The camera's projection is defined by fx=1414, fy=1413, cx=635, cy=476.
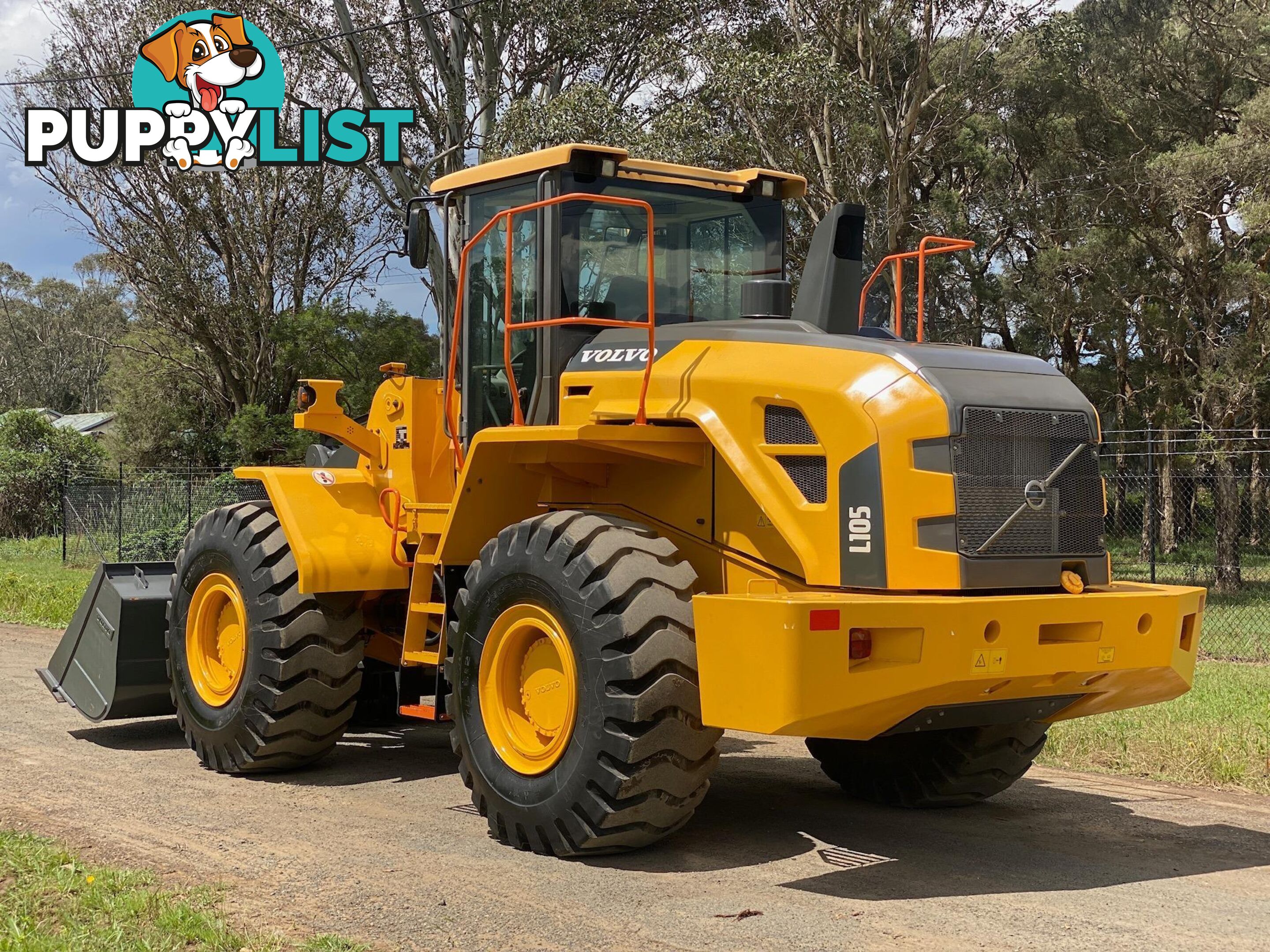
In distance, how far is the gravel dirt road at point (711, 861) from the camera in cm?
511

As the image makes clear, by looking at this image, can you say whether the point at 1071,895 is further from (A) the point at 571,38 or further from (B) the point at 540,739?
(A) the point at 571,38

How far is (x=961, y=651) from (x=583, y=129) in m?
16.7

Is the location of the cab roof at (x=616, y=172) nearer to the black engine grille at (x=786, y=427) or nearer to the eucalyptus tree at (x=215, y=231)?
the black engine grille at (x=786, y=427)

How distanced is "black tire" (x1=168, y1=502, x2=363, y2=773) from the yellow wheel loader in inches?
0.7

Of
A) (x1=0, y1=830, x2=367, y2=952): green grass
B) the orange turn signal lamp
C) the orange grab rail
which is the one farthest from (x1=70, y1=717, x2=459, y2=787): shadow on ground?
the orange turn signal lamp

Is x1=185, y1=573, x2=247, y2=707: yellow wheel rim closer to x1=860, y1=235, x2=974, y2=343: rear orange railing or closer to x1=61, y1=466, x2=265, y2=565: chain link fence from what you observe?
x1=860, y1=235, x2=974, y2=343: rear orange railing

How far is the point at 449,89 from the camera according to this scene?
84.5ft

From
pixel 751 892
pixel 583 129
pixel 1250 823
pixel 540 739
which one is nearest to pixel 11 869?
pixel 540 739

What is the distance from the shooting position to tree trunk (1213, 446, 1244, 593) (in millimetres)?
22844

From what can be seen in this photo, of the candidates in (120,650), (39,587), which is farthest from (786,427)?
(39,587)

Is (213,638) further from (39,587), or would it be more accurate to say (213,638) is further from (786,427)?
(39,587)

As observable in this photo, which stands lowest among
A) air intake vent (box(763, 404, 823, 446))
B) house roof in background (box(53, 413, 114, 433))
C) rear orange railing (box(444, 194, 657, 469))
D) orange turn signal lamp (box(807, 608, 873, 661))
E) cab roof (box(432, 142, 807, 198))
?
orange turn signal lamp (box(807, 608, 873, 661))

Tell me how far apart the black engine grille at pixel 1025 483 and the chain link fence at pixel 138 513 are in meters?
16.6

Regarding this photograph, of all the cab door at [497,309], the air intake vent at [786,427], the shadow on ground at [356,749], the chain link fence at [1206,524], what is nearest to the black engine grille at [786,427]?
the air intake vent at [786,427]
